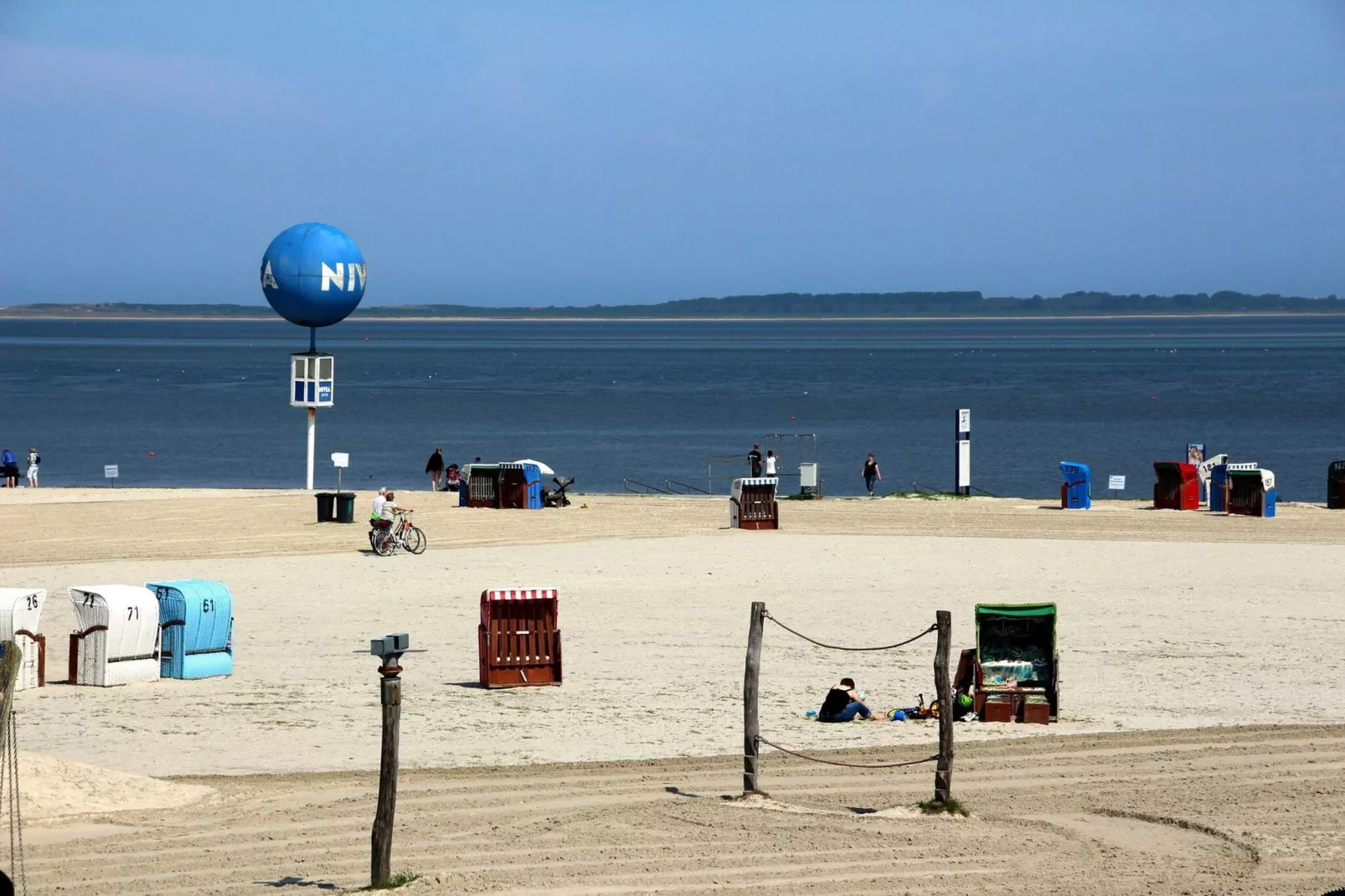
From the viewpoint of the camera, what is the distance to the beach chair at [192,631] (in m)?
18.7

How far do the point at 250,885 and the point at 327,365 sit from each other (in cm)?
3380

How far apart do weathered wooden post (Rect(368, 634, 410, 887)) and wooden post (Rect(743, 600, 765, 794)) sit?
11.2 ft

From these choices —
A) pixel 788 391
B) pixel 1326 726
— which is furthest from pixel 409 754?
pixel 788 391

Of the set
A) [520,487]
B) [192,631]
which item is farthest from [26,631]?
[520,487]

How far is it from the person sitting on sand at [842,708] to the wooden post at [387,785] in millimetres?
6469

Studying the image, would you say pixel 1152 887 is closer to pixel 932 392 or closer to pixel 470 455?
pixel 470 455

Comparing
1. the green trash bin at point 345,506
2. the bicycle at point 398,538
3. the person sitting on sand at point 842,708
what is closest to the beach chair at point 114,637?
the person sitting on sand at point 842,708

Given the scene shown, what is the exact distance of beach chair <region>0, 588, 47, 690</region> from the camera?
18.0 metres

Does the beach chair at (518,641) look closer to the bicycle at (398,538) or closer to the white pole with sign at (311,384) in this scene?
the bicycle at (398,538)

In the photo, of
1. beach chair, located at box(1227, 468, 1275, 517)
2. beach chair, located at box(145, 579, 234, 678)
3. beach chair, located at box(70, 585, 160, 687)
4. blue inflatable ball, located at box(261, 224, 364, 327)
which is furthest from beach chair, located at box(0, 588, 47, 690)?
beach chair, located at box(1227, 468, 1275, 517)

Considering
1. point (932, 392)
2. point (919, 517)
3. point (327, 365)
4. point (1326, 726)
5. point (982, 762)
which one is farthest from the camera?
point (932, 392)

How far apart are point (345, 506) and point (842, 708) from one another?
2077 centimetres

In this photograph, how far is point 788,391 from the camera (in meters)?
122

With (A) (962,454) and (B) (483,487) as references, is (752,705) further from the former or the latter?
(A) (962,454)
